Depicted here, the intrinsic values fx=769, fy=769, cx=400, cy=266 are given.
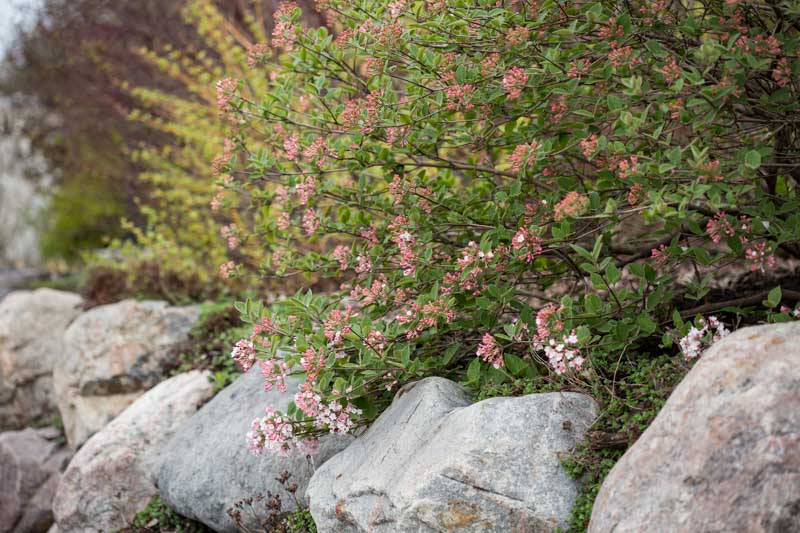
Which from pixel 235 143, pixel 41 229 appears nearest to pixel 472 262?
pixel 235 143

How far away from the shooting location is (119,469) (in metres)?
4.98

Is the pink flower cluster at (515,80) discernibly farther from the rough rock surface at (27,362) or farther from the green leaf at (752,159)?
the rough rock surface at (27,362)

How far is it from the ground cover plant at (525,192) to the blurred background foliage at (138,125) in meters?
3.67

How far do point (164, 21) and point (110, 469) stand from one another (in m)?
8.53

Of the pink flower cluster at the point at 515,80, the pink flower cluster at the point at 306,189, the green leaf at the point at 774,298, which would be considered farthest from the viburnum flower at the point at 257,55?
the green leaf at the point at 774,298

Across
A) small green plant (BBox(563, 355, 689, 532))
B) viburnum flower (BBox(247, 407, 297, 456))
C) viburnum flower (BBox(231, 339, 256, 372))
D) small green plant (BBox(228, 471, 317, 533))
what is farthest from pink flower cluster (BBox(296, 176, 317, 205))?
small green plant (BBox(563, 355, 689, 532))

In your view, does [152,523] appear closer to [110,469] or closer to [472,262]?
[110,469]

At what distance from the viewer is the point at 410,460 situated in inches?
116

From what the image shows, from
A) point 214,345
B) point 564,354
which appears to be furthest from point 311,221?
point 214,345

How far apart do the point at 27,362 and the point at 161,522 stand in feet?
14.1

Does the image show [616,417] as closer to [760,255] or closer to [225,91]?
[760,255]

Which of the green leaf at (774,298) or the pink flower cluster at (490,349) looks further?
the pink flower cluster at (490,349)

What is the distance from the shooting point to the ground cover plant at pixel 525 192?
2.71 meters

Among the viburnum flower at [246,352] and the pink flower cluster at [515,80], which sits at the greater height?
the pink flower cluster at [515,80]
